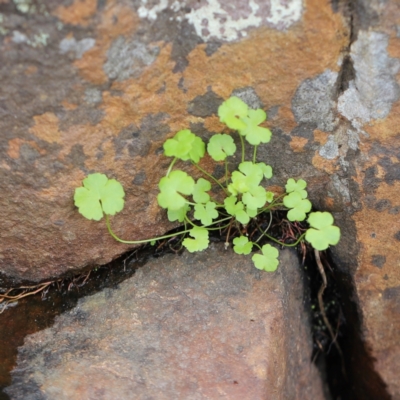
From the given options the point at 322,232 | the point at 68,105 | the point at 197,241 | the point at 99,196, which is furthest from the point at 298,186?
the point at 68,105

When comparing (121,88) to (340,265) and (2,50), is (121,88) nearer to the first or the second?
(2,50)

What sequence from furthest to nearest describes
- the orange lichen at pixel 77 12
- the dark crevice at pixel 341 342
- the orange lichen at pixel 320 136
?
1. the dark crevice at pixel 341 342
2. the orange lichen at pixel 320 136
3. the orange lichen at pixel 77 12

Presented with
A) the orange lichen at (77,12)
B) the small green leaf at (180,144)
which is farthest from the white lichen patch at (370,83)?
the orange lichen at (77,12)

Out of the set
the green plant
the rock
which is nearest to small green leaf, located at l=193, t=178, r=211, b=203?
the green plant

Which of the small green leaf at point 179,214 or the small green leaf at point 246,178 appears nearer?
the small green leaf at point 246,178

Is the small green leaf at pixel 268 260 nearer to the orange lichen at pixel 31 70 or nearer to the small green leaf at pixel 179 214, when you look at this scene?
the small green leaf at pixel 179 214

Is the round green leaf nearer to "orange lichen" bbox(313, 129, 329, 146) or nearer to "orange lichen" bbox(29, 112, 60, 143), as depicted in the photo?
"orange lichen" bbox(313, 129, 329, 146)
